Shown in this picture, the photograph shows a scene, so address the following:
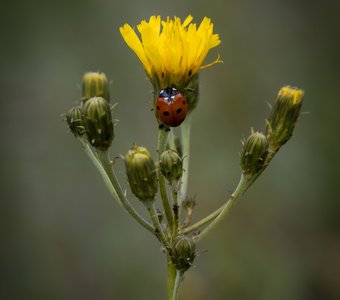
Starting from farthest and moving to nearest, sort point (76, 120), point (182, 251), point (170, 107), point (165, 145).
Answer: point (76, 120) → point (165, 145) → point (170, 107) → point (182, 251)

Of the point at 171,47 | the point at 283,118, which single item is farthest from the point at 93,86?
the point at 283,118

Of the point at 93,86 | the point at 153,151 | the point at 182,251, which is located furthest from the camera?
the point at 153,151

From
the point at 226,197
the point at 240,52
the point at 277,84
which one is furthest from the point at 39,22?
the point at 226,197

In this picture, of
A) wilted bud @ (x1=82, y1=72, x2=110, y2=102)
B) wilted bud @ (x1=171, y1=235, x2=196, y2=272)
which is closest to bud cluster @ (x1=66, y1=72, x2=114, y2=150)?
wilted bud @ (x1=82, y1=72, x2=110, y2=102)

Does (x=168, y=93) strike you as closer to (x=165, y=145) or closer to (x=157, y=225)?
(x=165, y=145)

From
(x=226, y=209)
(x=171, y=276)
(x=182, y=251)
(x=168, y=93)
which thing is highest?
(x=168, y=93)

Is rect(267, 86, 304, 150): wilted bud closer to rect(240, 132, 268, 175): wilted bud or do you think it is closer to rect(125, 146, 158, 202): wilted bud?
rect(240, 132, 268, 175): wilted bud
